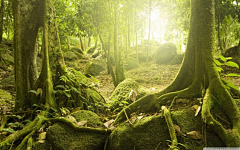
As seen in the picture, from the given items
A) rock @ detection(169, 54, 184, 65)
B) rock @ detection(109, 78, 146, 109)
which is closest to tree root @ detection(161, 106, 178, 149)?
rock @ detection(109, 78, 146, 109)

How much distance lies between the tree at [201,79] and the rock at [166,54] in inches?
556

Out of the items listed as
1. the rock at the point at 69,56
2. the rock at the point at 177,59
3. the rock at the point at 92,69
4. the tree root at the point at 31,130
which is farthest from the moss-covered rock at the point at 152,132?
the rock at the point at 177,59

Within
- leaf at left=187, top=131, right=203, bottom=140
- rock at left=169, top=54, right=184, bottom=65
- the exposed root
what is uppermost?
rock at left=169, top=54, right=184, bottom=65

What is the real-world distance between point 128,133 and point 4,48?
43.0 feet

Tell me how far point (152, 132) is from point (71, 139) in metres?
1.29

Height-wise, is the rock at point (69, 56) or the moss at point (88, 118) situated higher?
the rock at point (69, 56)

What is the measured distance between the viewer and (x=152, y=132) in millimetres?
2484

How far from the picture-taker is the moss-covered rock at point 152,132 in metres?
2.32

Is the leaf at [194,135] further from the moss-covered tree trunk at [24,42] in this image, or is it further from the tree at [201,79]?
the moss-covered tree trunk at [24,42]

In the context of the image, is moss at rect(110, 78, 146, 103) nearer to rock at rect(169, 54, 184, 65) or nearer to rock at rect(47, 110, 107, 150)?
rock at rect(47, 110, 107, 150)

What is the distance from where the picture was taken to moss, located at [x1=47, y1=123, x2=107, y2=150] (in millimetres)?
2525

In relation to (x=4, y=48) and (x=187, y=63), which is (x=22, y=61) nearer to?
(x=187, y=63)

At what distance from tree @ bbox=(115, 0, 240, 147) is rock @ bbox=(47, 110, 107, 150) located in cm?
56

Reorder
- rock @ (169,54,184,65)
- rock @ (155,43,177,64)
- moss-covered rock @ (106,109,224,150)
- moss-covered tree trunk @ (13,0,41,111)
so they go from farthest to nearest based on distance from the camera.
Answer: rock @ (155,43,177,64), rock @ (169,54,184,65), moss-covered tree trunk @ (13,0,41,111), moss-covered rock @ (106,109,224,150)
